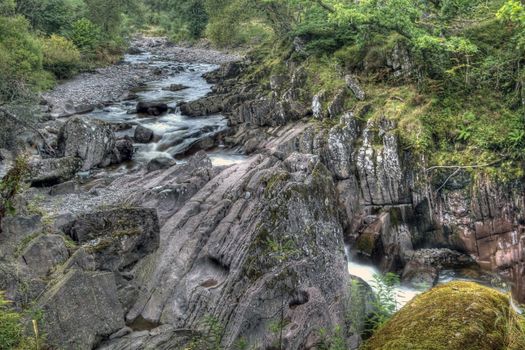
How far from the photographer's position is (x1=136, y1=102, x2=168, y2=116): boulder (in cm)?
2892

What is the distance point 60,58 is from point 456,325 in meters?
42.3

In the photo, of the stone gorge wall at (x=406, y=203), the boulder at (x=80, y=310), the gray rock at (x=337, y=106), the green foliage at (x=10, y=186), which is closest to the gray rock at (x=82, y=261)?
the boulder at (x=80, y=310)

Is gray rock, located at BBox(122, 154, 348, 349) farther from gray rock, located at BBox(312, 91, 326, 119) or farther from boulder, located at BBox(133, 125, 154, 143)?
boulder, located at BBox(133, 125, 154, 143)

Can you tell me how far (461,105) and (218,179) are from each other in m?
11.8

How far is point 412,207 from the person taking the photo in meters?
17.9

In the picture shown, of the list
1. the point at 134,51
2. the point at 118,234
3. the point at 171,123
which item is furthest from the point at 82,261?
the point at 134,51

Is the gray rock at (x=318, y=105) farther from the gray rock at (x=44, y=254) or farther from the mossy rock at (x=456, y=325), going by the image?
the mossy rock at (x=456, y=325)

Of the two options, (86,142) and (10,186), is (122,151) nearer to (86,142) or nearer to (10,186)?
(86,142)

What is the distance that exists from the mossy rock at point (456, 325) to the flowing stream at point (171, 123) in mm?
17029

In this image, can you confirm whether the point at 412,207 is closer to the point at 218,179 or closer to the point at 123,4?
the point at 218,179

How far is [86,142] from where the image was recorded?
67.9 ft

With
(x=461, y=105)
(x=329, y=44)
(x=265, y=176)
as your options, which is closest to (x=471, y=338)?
(x=265, y=176)

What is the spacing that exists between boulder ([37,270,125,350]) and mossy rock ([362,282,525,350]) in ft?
18.8

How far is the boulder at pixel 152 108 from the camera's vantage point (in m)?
28.9
